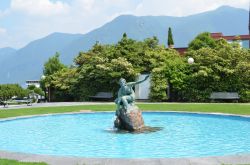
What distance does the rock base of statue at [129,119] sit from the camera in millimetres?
14357

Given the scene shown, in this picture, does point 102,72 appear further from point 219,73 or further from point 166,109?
point 166,109

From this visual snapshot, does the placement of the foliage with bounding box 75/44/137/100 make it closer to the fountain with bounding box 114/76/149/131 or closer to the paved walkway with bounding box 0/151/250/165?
the fountain with bounding box 114/76/149/131

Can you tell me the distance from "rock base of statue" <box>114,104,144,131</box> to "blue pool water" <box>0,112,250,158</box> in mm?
474

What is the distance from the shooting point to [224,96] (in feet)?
95.2

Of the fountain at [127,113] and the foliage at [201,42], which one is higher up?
the foliage at [201,42]

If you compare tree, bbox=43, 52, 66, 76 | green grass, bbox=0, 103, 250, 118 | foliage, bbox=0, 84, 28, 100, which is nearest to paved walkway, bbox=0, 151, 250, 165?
green grass, bbox=0, 103, 250, 118

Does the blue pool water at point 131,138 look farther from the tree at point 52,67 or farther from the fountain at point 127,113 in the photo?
the tree at point 52,67

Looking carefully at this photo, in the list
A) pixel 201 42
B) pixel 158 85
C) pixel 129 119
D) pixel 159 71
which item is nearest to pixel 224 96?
pixel 158 85

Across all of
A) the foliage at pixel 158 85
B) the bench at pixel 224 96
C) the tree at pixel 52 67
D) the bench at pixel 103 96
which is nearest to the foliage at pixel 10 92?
the tree at pixel 52 67

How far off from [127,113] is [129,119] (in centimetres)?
23

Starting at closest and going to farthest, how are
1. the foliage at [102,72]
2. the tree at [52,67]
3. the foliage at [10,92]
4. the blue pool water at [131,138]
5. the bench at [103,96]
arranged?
the blue pool water at [131,138]
the foliage at [102,72]
the bench at [103,96]
the foliage at [10,92]
the tree at [52,67]

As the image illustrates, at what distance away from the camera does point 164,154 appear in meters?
10.4

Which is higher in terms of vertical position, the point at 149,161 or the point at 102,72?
the point at 102,72

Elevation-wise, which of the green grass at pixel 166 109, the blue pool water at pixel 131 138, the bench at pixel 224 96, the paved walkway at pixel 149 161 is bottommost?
the blue pool water at pixel 131 138
